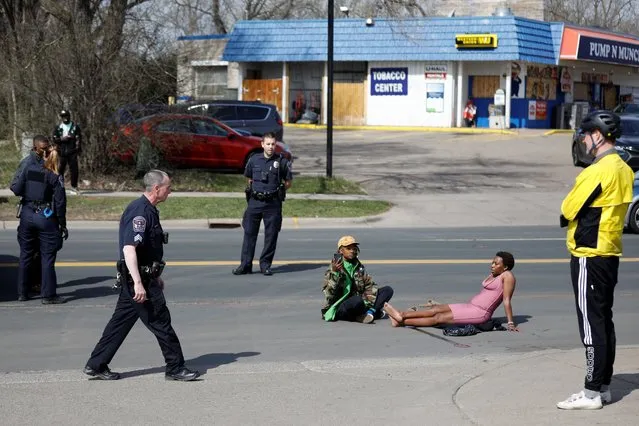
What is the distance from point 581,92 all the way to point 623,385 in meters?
47.1

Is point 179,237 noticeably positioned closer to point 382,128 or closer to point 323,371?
point 323,371

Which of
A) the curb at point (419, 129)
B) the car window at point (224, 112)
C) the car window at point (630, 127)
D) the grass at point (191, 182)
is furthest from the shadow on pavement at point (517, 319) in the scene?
the curb at point (419, 129)

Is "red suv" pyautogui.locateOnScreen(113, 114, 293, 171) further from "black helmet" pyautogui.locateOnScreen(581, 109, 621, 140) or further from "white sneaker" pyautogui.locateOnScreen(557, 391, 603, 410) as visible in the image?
"white sneaker" pyautogui.locateOnScreen(557, 391, 603, 410)

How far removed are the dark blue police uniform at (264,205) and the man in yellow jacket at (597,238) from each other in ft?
22.4

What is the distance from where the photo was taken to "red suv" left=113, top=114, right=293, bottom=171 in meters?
24.0

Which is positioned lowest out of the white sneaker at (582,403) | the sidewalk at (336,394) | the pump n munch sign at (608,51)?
the sidewalk at (336,394)

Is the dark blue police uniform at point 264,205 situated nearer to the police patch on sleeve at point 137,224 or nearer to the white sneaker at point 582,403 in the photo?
the police patch on sleeve at point 137,224

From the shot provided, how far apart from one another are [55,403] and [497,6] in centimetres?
5186

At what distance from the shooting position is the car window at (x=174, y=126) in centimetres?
2445

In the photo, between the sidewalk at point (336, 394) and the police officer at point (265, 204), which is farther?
the police officer at point (265, 204)

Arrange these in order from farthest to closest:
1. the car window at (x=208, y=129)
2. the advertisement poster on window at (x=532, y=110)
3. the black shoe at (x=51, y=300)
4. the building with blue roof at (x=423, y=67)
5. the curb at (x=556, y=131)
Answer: the advertisement poster on window at (x=532, y=110)
the building with blue roof at (x=423, y=67)
the curb at (x=556, y=131)
the car window at (x=208, y=129)
the black shoe at (x=51, y=300)

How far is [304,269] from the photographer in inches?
550

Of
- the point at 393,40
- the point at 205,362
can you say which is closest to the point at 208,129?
the point at 205,362

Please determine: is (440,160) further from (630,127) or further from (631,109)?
(631,109)
